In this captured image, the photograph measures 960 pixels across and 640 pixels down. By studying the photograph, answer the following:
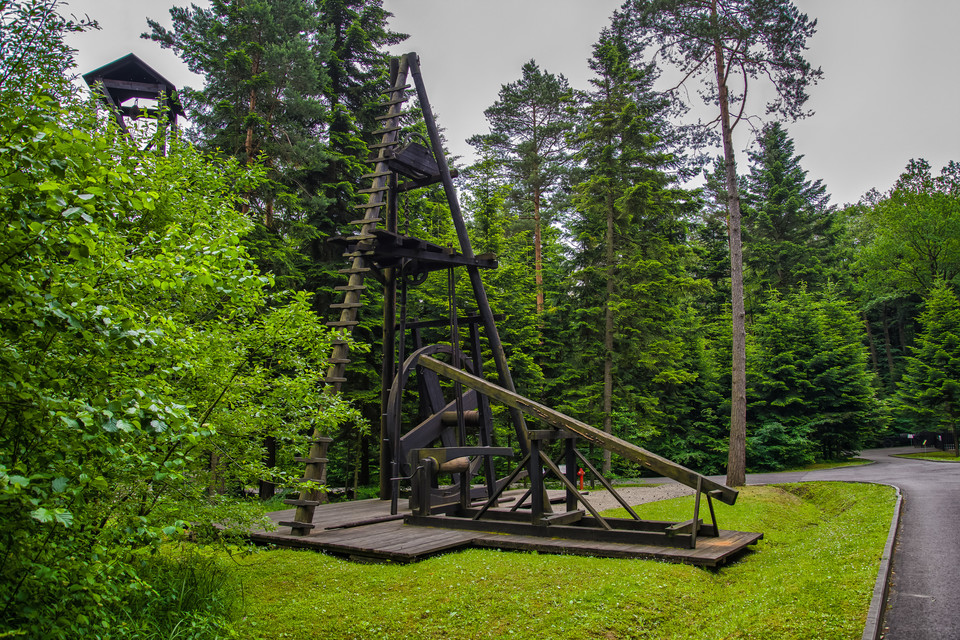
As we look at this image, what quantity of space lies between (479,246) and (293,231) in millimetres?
6537

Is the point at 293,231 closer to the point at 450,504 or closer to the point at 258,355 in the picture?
the point at 450,504

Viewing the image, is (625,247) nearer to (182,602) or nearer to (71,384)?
(182,602)

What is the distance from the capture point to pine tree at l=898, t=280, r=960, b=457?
25.0 meters

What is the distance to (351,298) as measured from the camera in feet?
28.1

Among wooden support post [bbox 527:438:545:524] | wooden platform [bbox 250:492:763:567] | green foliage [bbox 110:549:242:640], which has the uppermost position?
wooden support post [bbox 527:438:545:524]

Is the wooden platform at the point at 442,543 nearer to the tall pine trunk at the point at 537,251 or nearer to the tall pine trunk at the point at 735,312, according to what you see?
the tall pine trunk at the point at 735,312

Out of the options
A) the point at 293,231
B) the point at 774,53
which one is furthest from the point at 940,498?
the point at 293,231

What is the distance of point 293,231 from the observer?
14.7 metres

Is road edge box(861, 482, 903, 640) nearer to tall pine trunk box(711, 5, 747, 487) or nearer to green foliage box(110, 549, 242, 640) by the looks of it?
green foliage box(110, 549, 242, 640)

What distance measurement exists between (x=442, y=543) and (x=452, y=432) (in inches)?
118

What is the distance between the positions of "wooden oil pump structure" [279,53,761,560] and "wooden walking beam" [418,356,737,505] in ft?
0.05

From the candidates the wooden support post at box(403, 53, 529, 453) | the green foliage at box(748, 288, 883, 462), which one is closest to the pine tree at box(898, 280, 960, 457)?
the green foliage at box(748, 288, 883, 462)

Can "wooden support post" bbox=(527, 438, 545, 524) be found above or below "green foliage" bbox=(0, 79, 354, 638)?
below

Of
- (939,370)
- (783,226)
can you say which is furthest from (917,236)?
(939,370)
